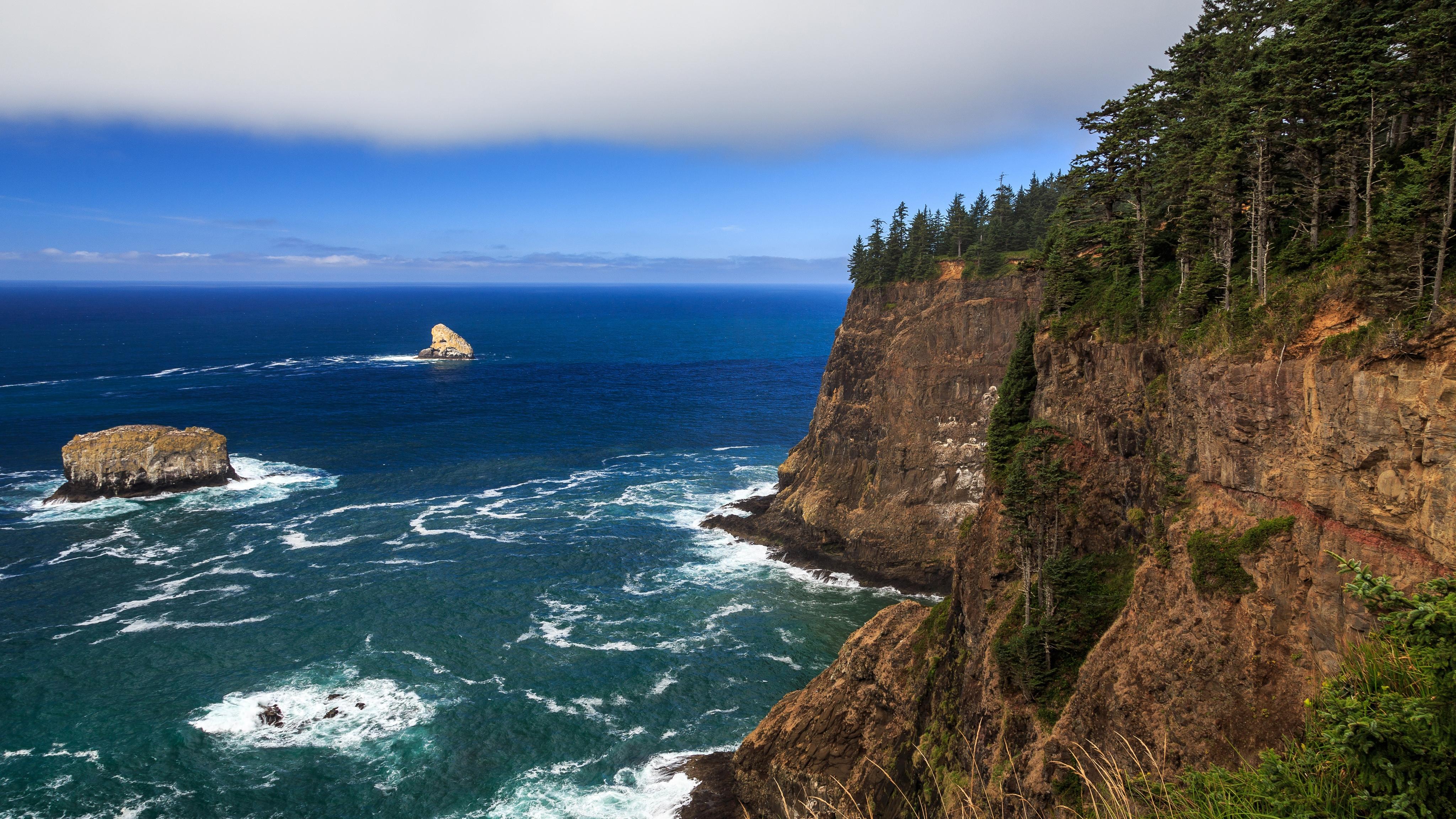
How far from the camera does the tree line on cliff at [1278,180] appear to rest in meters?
24.5

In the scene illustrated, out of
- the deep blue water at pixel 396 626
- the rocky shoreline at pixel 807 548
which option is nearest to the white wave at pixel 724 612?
the deep blue water at pixel 396 626

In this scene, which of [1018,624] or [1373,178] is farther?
[1018,624]

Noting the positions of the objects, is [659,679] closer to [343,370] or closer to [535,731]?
[535,731]

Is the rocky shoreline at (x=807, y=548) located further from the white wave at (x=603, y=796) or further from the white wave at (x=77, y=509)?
the white wave at (x=77, y=509)

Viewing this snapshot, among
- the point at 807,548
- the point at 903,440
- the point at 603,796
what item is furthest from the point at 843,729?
the point at 903,440

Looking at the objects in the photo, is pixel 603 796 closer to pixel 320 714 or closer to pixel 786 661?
pixel 786 661

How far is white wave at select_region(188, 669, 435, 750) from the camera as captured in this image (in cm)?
4688

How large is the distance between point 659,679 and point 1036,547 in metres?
28.9

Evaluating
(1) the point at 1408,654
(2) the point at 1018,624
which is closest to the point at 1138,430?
(2) the point at 1018,624

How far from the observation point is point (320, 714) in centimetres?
4903

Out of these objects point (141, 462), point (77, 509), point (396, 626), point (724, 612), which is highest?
point (141, 462)

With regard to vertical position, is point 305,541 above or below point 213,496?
below

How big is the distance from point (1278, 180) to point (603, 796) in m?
44.3

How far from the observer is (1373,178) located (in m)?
28.5
